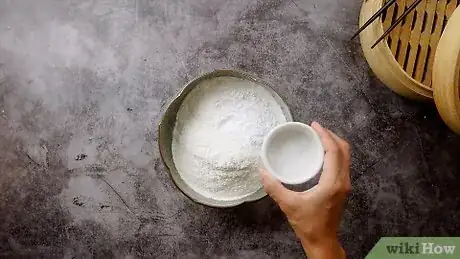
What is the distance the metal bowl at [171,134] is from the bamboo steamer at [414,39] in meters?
0.26

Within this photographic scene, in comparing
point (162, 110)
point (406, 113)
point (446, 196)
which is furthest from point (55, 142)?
point (446, 196)

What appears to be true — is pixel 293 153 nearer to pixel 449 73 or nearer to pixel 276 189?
pixel 276 189

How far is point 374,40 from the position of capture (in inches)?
51.8

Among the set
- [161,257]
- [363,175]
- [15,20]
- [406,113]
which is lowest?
[161,257]

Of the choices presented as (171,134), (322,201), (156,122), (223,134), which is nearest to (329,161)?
(322,201)

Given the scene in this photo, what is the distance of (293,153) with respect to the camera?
1218mm

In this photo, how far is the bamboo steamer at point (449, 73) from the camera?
3.85 ft

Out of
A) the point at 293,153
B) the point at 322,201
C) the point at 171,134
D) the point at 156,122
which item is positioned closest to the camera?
the point at 322,201

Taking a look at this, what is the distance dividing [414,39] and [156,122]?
645 millimetres

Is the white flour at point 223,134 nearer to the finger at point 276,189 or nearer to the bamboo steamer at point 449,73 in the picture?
the finger at point 276,189

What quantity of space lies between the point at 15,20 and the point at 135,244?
25.3 inches

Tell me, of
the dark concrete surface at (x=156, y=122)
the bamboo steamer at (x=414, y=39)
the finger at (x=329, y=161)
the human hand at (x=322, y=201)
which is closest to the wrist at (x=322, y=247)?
the human hand at (x=322, y=201)

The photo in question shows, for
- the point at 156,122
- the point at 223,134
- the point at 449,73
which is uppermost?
the point at 449,73

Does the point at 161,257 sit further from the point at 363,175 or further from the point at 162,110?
the point at 363,175
